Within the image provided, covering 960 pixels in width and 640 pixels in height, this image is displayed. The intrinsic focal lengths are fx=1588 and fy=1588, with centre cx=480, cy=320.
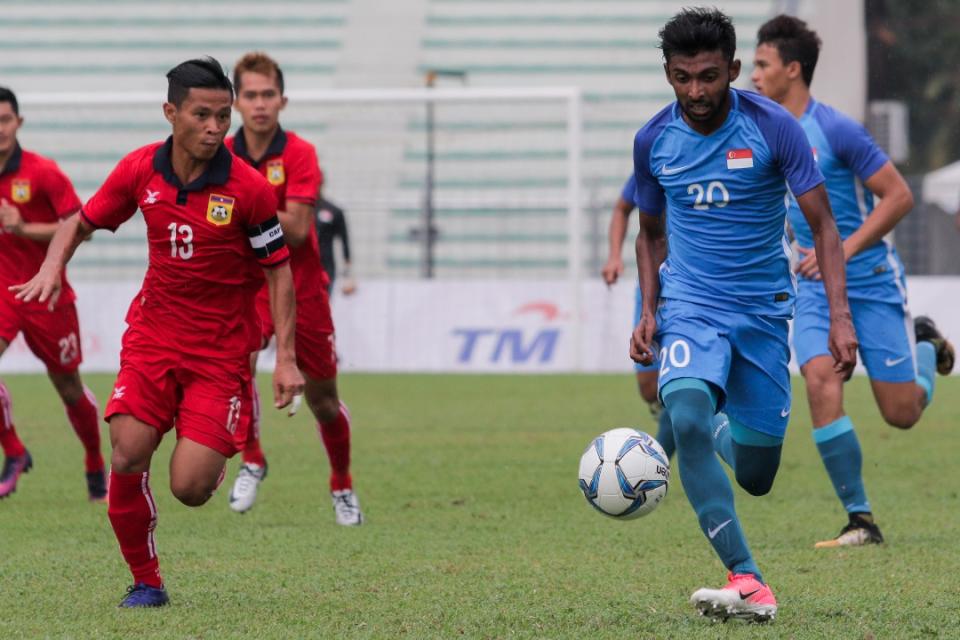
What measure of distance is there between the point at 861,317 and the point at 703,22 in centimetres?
263

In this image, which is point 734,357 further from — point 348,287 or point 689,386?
point 348,287

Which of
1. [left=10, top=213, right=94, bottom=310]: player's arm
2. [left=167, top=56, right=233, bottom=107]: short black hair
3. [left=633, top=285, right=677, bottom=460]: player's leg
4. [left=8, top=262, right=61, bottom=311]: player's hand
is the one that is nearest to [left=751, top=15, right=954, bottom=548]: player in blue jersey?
[left=633, top=285, right=677, bottom=460]: player's leg

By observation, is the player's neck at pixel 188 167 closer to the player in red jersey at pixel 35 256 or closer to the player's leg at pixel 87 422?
the player in red jersey at pixel 35 256

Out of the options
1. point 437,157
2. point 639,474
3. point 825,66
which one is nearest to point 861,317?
point 639,474

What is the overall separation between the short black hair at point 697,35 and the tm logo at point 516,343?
40.8ft

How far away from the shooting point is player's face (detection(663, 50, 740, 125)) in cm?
527

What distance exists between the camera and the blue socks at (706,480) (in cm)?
517

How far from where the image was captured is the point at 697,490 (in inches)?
206

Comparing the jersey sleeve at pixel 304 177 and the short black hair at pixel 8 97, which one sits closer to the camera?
the jersey sleeve at pixel 304 177

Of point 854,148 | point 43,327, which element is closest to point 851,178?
point 854,148

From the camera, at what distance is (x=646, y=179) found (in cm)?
570

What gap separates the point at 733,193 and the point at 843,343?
0.65m

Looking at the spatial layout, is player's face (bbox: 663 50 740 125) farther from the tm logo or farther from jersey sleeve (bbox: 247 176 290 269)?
the tm logo

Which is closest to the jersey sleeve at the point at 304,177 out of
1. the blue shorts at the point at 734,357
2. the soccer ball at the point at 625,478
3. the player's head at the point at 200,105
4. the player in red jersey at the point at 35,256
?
the player in red jersey at the point at 35,256
